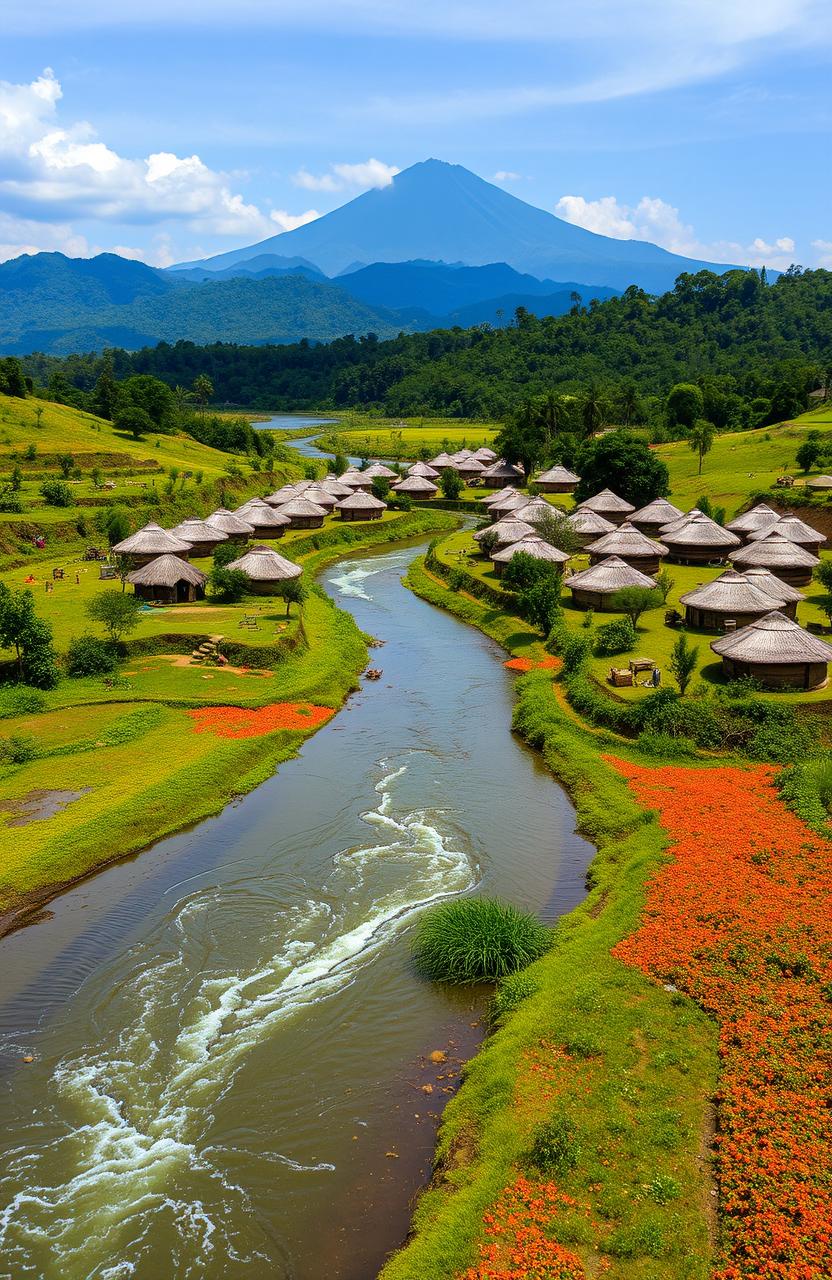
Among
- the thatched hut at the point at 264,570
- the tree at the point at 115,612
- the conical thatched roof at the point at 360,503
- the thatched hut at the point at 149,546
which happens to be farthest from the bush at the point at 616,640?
the conical thatched roof at the point at 360,503

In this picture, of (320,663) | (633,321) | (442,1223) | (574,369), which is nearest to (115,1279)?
(442,1223)

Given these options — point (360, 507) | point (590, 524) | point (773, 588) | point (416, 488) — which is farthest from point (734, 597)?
point (416, 488)

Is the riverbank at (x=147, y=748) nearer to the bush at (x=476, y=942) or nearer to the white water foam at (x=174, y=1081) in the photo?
the white water foam at (x=174, y=1081)

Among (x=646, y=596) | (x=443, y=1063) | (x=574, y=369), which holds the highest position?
(x=574, y=369)

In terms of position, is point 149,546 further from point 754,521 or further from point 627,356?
point 627,356

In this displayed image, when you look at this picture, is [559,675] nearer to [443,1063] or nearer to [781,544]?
[781,544]

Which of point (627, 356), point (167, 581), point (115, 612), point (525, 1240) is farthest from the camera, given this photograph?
point (627, 356)
